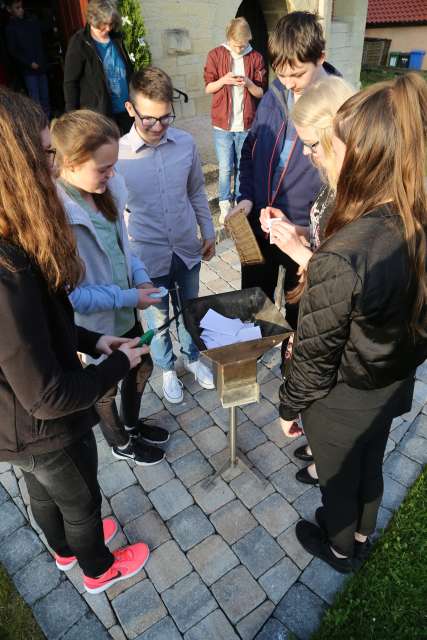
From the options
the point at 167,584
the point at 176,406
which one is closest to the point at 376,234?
the point at 167,584

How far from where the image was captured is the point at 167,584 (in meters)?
2.43

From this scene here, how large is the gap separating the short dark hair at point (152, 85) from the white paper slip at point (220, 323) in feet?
4.28

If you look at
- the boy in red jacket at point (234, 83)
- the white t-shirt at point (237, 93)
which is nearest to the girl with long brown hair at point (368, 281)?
the boy in red jacket at point (234, 83)

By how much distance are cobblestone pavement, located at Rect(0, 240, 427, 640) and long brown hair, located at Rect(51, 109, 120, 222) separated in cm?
Result: 209

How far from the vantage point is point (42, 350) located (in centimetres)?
136

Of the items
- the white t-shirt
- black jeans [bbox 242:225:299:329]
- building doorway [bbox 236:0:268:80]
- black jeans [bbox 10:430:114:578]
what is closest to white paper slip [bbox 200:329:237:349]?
black jeans [bbox 10:430:114:578]

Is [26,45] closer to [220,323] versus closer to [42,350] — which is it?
[220,323]

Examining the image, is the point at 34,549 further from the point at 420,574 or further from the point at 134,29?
the point at 134,29

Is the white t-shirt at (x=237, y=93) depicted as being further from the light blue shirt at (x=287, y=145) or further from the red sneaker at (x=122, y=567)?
the red sneaker at (x=122, y=567)

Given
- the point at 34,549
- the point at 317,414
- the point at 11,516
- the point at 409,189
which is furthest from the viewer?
the point at 11,516

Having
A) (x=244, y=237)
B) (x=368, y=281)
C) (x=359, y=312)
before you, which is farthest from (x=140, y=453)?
(x=368, y=281)

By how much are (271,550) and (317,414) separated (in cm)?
109

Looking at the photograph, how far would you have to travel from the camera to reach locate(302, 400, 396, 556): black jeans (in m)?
1.94

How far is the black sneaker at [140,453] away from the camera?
302 centimetres
